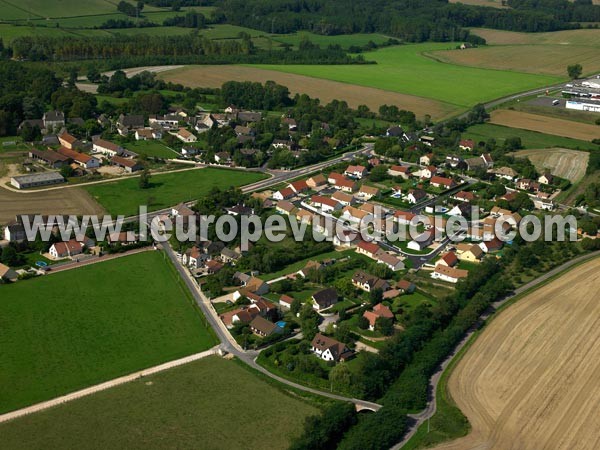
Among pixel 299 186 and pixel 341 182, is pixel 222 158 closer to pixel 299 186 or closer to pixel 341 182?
pixel 299 186

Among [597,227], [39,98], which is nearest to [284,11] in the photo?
[39,98]

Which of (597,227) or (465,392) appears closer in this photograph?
(465,392)

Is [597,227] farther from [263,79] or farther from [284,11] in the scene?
[284,11]

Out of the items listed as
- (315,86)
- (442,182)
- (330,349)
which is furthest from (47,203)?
(315,86)

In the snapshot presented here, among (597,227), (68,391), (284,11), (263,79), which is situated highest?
(284,11)

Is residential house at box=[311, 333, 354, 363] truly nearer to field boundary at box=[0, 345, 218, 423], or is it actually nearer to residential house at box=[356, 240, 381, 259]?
field boundary at box=[0, 345, 218, 423]

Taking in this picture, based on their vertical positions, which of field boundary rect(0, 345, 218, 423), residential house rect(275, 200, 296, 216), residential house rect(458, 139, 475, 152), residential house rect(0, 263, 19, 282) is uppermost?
residential house rect(458, 139, 475, 152)

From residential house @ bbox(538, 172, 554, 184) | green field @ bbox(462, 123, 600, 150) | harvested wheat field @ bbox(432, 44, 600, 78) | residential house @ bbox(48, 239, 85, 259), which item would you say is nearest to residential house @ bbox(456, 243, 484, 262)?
residential house @ bbox(538, 172, 554, 184)
